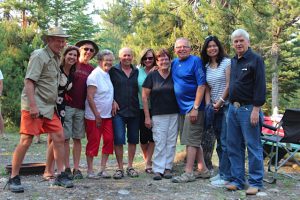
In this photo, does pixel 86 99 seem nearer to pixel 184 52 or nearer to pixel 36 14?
pixel 184 52

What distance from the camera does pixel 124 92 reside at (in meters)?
5.22

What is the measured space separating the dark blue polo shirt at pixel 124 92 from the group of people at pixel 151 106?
0.05 ft

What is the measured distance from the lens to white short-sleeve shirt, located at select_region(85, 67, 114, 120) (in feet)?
16.4

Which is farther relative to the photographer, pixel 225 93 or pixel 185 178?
pixel 185 178

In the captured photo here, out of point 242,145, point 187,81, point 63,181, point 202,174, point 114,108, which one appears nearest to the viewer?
point 63,181

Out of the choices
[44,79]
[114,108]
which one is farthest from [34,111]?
[114,108]

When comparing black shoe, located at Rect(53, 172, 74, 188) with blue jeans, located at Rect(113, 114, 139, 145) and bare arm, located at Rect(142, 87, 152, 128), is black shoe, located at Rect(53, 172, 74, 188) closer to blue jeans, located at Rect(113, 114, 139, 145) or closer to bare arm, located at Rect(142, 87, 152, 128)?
blue jeans, located at Rect(113, 114, 139, 145)

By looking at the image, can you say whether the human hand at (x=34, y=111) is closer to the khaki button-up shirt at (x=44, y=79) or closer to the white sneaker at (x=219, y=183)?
the khaki button-up shirt at (x=44, y=79)

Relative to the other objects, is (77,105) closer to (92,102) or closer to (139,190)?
(92,102)

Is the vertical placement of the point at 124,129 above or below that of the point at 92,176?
above

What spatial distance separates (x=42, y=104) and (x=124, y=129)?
50.2 inches

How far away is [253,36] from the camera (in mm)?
10422

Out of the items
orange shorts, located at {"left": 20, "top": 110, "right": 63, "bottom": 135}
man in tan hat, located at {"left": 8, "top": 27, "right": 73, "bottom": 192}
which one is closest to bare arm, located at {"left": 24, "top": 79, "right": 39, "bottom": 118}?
man in tan hat, located at {"left": 8, "top": 27, "right": 73, "bottom": 192}

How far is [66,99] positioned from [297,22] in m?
19.9
